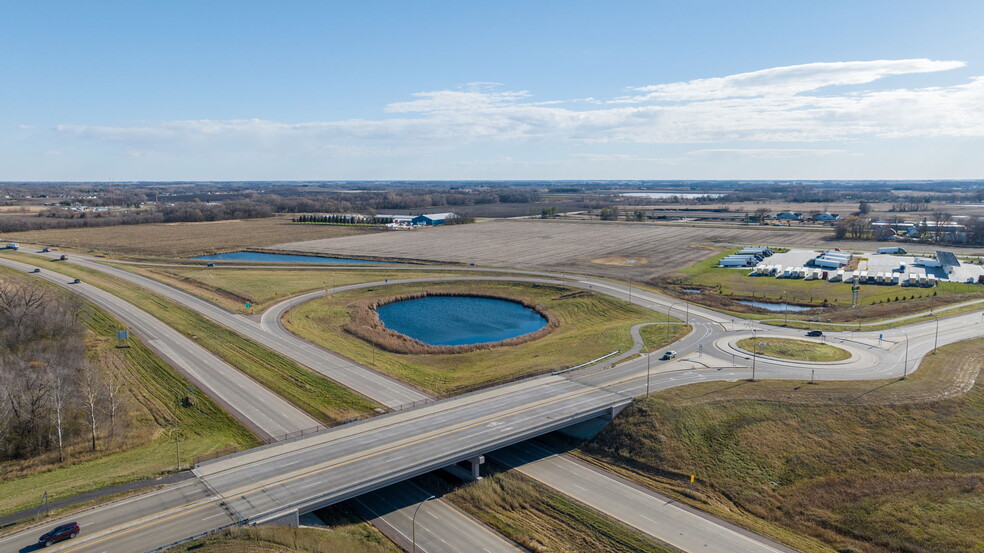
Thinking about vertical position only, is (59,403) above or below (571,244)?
below

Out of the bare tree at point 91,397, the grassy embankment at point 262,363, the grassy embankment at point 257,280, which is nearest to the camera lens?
the bare tree at point 91,397

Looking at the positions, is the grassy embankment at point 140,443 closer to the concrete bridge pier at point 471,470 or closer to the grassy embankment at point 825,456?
the concrete bridge pier at point 471,470

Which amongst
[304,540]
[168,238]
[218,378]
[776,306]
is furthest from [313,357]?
[168,238]

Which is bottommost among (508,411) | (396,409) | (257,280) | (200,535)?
(200,535)

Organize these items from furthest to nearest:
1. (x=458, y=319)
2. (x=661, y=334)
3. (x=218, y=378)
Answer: (x=458, y=319) → (x=661, y=334) → (x=218, y=378)

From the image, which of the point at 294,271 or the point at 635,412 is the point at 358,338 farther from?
the point at 294,271

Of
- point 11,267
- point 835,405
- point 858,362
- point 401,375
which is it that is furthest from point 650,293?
point 11,267

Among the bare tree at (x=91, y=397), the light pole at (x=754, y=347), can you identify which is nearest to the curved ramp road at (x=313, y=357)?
the bare tree at (x=91, y=397)

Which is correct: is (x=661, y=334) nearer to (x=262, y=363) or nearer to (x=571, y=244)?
(x=262, y=363)
